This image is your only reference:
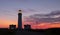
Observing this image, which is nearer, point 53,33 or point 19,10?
point 53,33

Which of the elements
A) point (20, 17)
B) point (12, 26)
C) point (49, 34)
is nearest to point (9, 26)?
point (12, 26)

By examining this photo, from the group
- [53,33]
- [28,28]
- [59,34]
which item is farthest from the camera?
[28,28]

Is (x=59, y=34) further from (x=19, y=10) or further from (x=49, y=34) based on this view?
(x=19, y=10)

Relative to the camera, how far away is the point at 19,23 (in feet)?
133

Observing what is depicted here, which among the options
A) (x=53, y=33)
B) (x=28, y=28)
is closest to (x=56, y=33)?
(x=53, y=33)

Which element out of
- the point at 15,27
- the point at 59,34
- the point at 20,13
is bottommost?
the point at 59,34

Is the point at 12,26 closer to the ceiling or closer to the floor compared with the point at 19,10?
closer to the floor

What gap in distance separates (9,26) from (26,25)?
4.02m

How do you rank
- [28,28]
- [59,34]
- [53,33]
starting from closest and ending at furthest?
[59,34] < [53,33] < [28,28]

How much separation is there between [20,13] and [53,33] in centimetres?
1469

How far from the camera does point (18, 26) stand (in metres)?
41.0

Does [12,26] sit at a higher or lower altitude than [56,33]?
higher

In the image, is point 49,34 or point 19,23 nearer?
point 49,34

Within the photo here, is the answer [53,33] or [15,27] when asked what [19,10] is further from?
[53,33]
